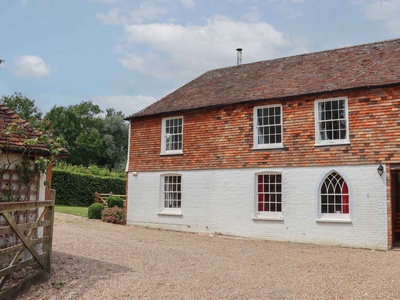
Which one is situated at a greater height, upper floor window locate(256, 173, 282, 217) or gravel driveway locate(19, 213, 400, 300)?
upper floor window locate(256, 173, 282, 217)

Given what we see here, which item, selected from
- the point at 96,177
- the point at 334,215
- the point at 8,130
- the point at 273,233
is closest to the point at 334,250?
the point at 334,215

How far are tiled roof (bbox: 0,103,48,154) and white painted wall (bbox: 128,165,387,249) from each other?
9328mm

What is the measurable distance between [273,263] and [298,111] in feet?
23.4

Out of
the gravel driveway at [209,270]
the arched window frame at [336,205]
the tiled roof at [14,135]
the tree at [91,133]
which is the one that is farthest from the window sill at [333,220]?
the tree at [91,133]

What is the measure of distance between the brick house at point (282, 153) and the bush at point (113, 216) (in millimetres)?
914

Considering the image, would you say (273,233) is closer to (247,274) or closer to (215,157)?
(215,157)

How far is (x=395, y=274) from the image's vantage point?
403 inches

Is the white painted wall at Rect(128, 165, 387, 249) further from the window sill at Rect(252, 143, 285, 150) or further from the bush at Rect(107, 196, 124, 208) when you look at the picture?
the bush at Rect(107, 196, 124, 208)

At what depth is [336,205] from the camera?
15.9 m

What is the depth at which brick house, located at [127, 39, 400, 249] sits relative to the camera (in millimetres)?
15219

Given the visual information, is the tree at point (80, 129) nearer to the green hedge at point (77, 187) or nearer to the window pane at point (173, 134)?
the green hedge at point (77, 187)

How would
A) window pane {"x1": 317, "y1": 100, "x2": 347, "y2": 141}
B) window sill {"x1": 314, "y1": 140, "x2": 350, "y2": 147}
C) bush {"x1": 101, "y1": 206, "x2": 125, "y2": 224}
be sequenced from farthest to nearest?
1. bush {"x1": 101, "y1": 206, "x2": 125, "y2": 224}
2. window pane {"x1": 317, "y1": 100, "x2": 347, "y2": 141}
3. window sill {"x1": 314, "y1": 140, "x2": 350, "y2": 147}

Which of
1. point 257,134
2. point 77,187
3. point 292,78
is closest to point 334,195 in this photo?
point 257,134

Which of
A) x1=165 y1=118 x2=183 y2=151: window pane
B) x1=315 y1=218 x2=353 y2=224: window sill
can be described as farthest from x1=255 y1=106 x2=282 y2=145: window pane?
x1=165 y1=118 x2=183 y2=151: window pane
